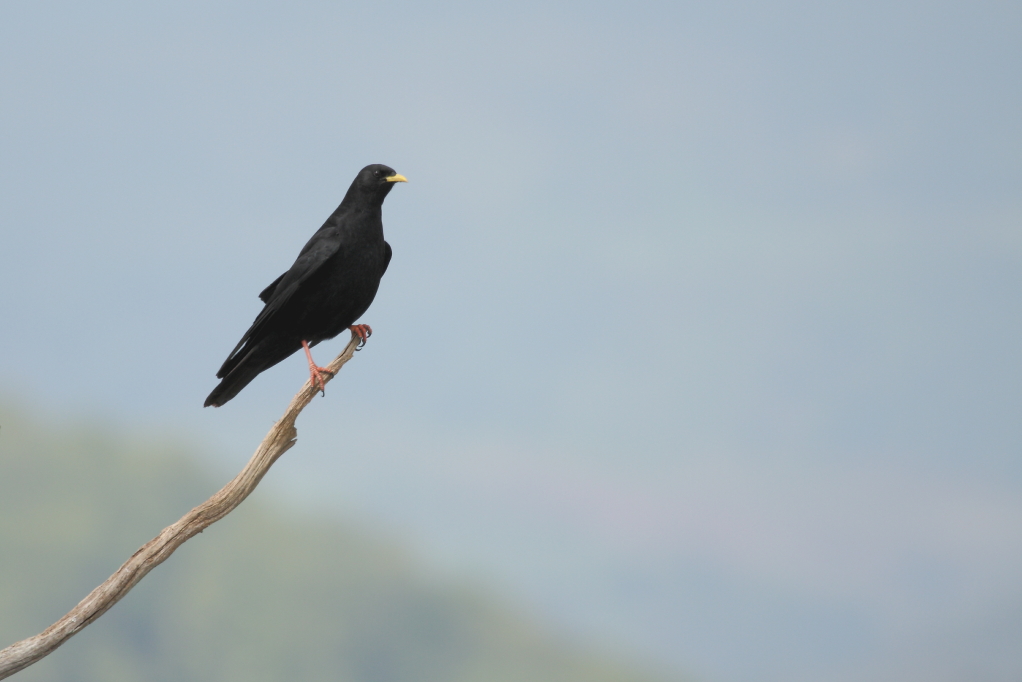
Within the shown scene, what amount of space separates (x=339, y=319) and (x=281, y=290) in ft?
1.77

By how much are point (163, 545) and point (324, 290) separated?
92.7 inches

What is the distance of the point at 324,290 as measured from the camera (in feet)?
26.8

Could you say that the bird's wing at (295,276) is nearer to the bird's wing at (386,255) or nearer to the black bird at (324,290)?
the black bird at (324,290)

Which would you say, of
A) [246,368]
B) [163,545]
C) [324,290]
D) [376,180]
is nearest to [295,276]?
[324,290]

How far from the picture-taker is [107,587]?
7.13 m

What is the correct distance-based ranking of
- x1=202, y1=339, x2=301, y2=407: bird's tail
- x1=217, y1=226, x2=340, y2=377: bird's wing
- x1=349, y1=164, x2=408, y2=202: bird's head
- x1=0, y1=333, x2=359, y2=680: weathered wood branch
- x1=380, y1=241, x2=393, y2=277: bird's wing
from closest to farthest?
x1=0, y1=333, x2=359, y2=680: weathered wood branch → x1=217, y1=226, x2=340, y2=377: bird's wing → x1=202, y1=339, x2=301, y2=407: bird's tail → x1=349, y1=164, x2=408, y2=202: bird's head → x1=380, y1=241, x2=393, y2=277: bird's wing

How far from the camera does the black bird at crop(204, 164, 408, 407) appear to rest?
817 cm

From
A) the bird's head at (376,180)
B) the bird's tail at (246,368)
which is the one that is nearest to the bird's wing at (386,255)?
the bird's head at (376,180)

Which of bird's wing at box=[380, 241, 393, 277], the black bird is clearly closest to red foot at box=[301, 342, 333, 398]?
the black bird

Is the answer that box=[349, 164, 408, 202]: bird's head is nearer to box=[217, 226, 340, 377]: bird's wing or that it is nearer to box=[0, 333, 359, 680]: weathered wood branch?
box=[217, 226, 340, 377]: bird's wing

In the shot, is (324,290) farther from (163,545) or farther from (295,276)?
(163,545)

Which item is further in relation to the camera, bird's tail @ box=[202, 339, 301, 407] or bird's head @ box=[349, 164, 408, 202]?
bird's head @ box=[349, 164, 408, 202]

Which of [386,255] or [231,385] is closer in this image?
[231,385]

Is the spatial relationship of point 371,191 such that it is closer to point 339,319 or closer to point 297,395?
point 339,319
